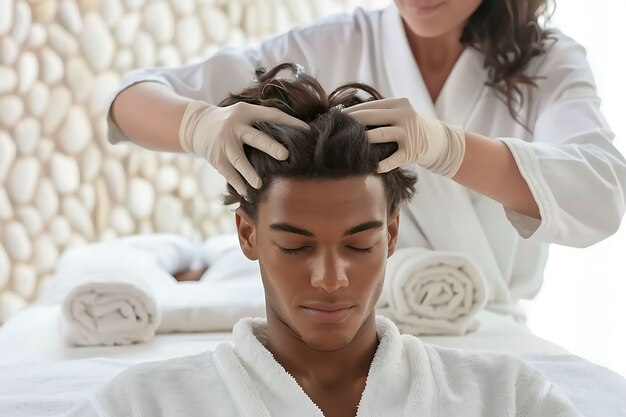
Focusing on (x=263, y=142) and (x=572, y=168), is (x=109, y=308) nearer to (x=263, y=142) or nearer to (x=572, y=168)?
(x=263, y=142)

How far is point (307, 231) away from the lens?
4.32 feet

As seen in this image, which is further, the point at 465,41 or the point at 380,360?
the point at 465,41

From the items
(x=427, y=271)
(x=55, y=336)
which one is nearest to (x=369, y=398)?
(x=427, y=271)

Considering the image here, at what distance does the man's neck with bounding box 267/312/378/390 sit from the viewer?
141 cm

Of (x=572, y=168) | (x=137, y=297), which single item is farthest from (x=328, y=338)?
(x=137, y=297)

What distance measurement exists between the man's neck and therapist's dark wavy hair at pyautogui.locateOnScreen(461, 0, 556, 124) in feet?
3.10

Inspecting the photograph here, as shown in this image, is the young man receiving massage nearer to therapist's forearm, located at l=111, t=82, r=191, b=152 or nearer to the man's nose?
the man's nose

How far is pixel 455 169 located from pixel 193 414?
678mm

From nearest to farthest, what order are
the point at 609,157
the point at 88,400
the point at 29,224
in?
the point at 88,400
the point at 609,157
the point at 29,224

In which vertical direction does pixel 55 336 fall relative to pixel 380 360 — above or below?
below

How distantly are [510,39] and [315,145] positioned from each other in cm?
99

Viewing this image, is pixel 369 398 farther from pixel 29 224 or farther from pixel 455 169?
pixel 29 224

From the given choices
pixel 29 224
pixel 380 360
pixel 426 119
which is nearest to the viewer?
pixel 380 360

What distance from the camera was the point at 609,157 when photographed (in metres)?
1.96
